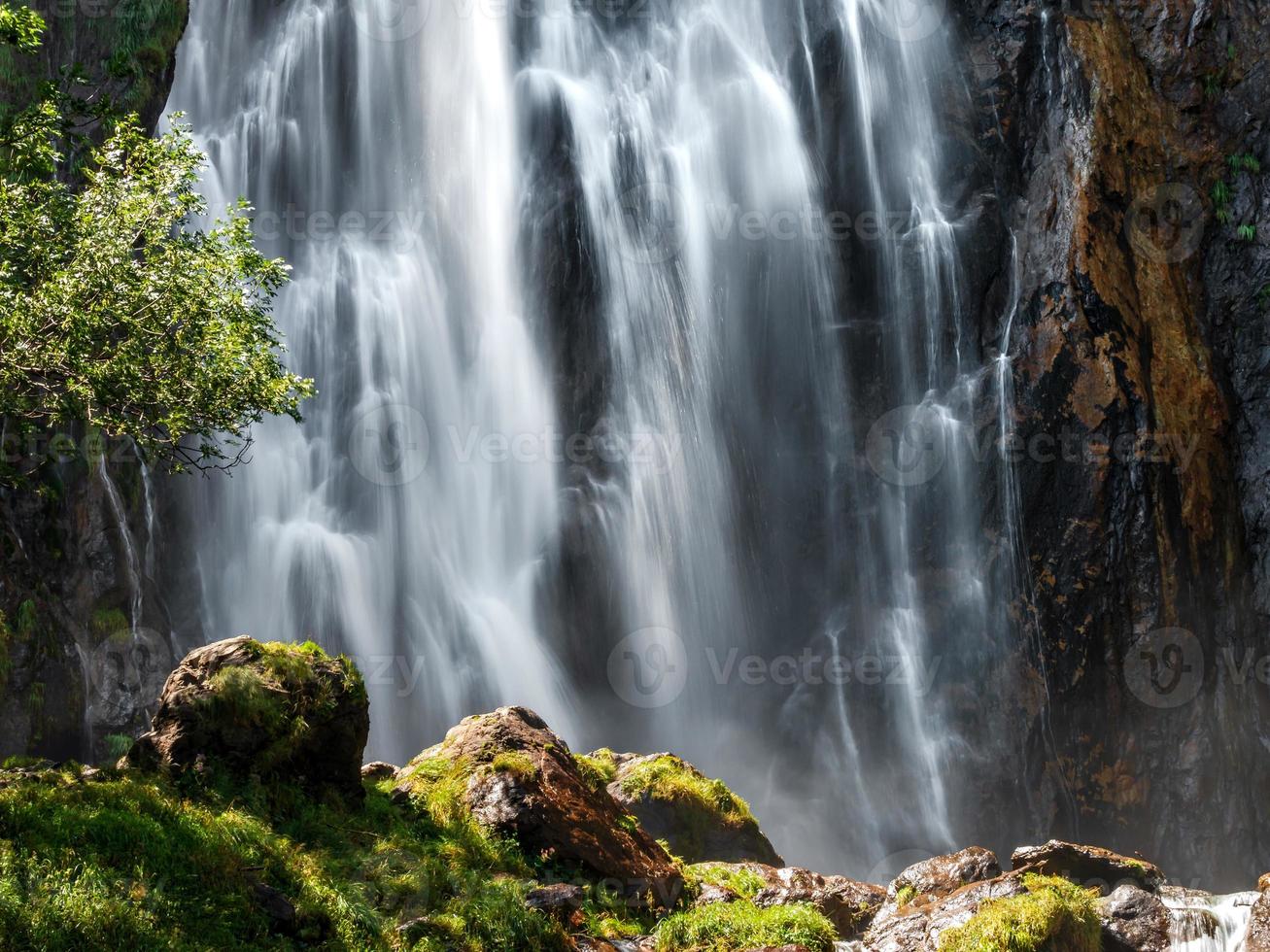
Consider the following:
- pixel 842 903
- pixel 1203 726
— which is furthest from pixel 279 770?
pixel 1203 726

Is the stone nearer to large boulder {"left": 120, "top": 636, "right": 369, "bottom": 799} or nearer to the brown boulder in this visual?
large boulder {"left": 120, "top": 636, "right": 369, "bottom": 799}

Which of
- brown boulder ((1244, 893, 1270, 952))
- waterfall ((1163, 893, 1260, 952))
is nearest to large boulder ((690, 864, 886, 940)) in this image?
waterfall ((1163, 893, 1260, 952))

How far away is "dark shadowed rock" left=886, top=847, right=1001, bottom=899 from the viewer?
11.7m

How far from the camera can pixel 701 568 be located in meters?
22.1

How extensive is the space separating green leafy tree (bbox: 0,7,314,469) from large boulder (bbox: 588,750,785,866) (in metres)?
6.75

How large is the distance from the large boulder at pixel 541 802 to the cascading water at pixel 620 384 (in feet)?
31.5

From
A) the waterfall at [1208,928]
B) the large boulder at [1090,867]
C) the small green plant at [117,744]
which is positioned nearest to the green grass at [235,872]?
the waterfall at [1208,928]

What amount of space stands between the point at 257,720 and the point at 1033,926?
7.13 m

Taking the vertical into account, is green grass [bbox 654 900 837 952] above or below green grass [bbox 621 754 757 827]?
below

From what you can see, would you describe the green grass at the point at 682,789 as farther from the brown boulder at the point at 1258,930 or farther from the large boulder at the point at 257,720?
the brown boulder at the point at 1258,930

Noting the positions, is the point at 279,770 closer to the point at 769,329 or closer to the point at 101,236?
the point at 101,236

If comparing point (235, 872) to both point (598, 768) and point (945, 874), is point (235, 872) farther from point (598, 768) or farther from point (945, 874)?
point (945, 874)

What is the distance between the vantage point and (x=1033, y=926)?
915 cm

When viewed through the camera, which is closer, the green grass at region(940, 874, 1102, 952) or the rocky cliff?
the green grass at region(940, 874, 1102, 952)
